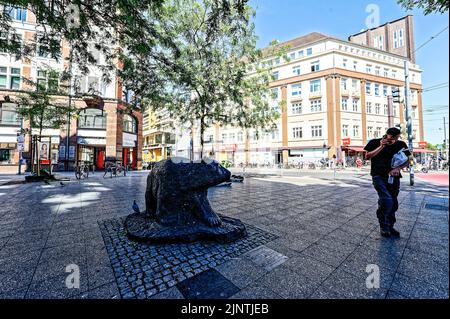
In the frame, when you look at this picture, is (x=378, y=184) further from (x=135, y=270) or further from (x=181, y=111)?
(x=181, y=111)

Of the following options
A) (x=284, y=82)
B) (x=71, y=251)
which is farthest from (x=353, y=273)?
(x=284, y=82)

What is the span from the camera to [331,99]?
30.2m

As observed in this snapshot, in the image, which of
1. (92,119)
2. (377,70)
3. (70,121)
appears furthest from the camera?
(377,70)

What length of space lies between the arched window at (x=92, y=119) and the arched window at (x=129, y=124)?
221 centimetres

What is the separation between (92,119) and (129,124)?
368cm

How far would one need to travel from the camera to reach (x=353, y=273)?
221 cm

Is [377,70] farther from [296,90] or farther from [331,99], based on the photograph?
[296,90]

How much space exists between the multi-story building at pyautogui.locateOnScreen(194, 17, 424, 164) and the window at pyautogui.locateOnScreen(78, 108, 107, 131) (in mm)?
16116

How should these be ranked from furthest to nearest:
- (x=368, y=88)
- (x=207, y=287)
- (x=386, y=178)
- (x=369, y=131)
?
1. (x=368, y=88)
2. (x=369, y=131)
3. (x=386, y=178)
4. (x=207, y=287)

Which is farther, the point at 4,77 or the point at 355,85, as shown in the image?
the point at 355,85

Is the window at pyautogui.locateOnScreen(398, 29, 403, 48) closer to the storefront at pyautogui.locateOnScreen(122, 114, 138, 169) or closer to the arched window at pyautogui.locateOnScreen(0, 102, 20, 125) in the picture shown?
the storefront at pyautogui.locateOnScreen(122, 114, 138, 169)

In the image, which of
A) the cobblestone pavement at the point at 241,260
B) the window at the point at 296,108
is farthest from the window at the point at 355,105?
the cobblestone pavement at the point at 241,260

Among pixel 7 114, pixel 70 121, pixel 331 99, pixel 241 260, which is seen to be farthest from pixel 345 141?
pixel 7 114

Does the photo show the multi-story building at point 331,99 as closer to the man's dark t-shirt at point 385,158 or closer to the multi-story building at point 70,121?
the multi-story building at point 70,121
